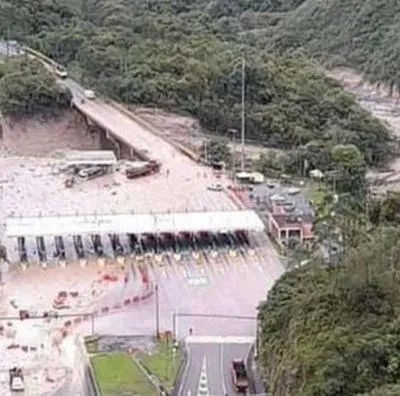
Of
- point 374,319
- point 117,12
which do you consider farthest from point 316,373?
point 117,12

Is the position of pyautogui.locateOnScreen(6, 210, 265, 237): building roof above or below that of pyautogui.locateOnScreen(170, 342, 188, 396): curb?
above

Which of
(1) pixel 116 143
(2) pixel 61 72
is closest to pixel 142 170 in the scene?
(1) pixel 116 143

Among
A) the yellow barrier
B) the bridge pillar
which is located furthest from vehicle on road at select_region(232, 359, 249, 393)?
the yellow barrier

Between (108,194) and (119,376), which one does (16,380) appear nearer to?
(119,376)

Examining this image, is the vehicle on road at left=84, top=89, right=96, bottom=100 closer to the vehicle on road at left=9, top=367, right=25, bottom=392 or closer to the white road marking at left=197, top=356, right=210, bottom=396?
the vehicle on road at left=9, top=367, right=25, bottom=392

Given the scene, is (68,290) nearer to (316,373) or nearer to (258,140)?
(316,373)

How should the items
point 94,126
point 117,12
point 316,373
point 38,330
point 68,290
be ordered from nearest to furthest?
point 316,373 → point 38,330 → point 68,290 → point 94,126 → point 117,12
